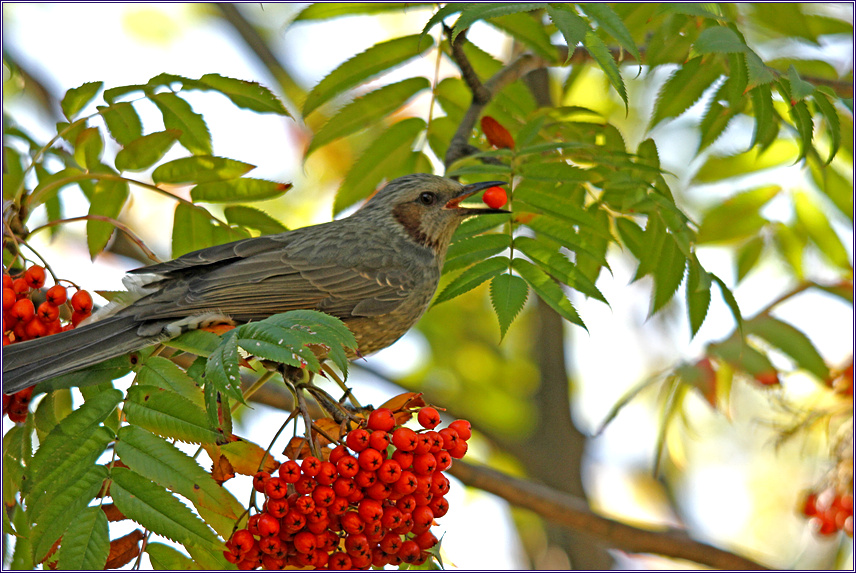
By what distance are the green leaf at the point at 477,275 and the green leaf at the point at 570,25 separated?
927mm

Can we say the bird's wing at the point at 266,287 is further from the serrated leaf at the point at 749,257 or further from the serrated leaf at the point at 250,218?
the serrated leaf at the point at 749,257

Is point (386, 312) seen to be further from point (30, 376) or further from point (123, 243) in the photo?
point (123, 243)

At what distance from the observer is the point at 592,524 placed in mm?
4609

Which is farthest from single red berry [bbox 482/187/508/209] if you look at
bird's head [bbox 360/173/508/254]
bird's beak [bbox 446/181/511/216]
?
bird's head [bbox 360/173/508/254]

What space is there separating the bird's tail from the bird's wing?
0.17 metres

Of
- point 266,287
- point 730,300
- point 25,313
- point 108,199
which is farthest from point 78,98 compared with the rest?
point 730,300

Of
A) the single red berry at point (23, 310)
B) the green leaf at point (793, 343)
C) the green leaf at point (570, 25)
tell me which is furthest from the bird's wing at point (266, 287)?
the green leaf at point (793, 343)

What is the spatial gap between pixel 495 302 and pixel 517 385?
15.7 ft

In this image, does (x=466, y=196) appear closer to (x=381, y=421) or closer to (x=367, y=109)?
(x=367, y=109)

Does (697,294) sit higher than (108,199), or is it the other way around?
(108,199)

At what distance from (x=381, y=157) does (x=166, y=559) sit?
7.65 ft

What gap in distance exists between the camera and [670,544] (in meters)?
4.66

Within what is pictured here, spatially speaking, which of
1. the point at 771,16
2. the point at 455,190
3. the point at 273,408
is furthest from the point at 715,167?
the point at 273,408

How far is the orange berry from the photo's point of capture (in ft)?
10.1
